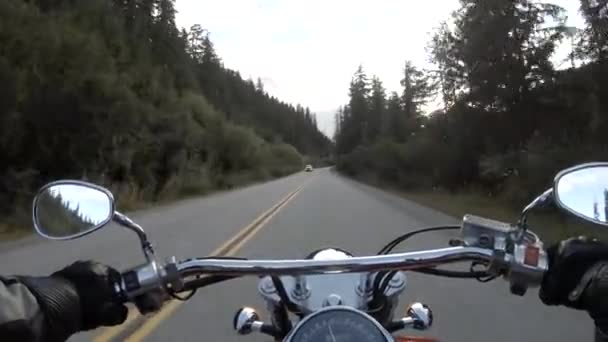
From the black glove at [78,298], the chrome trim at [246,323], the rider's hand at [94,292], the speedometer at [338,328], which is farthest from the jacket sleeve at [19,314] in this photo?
the chrome trim at [246,323]

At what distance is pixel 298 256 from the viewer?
13.3 m

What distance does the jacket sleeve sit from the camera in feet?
7.37

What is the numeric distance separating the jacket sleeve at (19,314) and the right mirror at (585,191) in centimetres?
164

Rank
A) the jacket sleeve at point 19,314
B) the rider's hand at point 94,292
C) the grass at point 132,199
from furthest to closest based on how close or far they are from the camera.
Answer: the grass at point 132,199
the rider's hand at point 94,292
the jacket sleeve at point 19,314

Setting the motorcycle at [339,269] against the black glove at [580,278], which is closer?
the black glove at [580,278]

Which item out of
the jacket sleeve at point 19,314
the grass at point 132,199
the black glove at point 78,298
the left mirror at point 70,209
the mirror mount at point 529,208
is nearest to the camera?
the jacket sleeve at point 19,314

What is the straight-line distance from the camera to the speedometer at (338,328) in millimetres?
2289

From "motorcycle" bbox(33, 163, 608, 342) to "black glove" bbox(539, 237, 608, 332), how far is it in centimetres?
4

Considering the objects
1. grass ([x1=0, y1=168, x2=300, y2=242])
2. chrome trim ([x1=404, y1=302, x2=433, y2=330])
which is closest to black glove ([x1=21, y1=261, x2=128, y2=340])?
chrome trim ([x1=404, y1=302, x2=433, y2=330])

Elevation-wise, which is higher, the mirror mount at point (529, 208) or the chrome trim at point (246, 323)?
the mirror mount at point (529, 208)

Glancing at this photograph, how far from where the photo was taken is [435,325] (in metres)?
7.53

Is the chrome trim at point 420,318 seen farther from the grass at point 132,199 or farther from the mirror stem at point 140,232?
the grass at point 132,199

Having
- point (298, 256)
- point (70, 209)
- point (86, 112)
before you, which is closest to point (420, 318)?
point (70, 209)

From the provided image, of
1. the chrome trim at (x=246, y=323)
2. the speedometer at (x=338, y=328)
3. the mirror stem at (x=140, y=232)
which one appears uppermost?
the mirror stem at (x=140, y=232)
